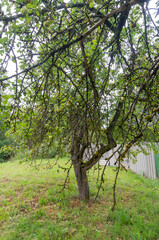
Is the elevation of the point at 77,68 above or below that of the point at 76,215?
above

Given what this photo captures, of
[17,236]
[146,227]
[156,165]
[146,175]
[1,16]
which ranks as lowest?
[17,236]

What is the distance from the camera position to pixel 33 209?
4715mm

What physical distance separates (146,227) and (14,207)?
3410 mm

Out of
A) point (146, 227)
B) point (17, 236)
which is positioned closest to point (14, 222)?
point (17, 236)

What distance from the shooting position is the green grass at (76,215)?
3443 mm

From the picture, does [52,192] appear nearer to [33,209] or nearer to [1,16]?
[33,209]

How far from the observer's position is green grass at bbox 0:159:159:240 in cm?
344

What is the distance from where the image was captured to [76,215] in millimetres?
4266

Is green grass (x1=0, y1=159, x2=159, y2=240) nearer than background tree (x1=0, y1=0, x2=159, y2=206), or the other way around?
background tree (x1=0, y1=0, x2=159, y2=206)

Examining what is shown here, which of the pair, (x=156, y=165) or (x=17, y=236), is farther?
(x=156, y=165)

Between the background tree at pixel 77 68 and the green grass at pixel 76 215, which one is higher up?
the background tree at pixel 77 68

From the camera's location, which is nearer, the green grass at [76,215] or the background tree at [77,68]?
the background tree at [77,68]

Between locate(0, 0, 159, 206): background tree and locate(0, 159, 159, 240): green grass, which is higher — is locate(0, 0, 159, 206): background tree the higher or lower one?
the higher one

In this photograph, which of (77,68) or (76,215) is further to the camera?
(76,215)
